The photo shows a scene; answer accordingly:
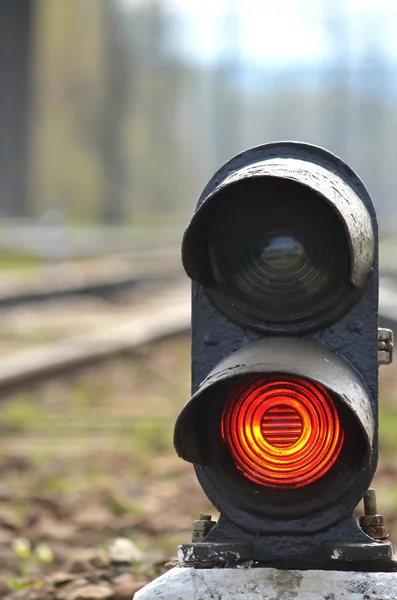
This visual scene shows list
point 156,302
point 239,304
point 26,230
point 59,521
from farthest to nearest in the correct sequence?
point 26,230
point 156,302
point 59,521
point 239,304

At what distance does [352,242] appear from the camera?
1895 millimetres

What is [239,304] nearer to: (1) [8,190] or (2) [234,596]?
(2) [234,596]

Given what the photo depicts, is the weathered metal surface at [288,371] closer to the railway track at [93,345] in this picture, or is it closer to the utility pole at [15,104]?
the railway track at [93,345]

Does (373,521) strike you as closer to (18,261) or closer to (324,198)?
(324,198)

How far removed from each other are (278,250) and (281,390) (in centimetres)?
24

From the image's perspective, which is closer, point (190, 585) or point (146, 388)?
point (190, 585)

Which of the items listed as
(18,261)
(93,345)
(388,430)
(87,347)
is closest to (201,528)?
(388,430)

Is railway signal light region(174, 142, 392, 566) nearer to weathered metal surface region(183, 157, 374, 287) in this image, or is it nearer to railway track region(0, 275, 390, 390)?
weathered metal surface region(183, 157, 374, 287)

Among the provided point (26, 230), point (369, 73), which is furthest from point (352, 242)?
point (369, 73)

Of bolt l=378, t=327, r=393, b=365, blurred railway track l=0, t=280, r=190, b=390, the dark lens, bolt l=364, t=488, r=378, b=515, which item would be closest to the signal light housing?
the dark lens

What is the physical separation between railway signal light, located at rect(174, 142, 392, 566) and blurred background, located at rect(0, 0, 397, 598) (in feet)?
2.89

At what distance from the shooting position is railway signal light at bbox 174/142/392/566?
1.95 m

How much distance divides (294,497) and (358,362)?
0.25 meters

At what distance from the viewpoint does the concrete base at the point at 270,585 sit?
6.17 feet
